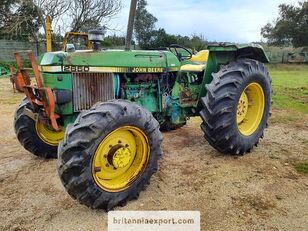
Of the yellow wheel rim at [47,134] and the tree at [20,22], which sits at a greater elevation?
the tree at [20,22]

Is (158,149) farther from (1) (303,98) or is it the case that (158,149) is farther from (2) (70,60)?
(1) (303,98)

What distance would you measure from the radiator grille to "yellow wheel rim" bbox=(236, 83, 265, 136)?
1.98 metres

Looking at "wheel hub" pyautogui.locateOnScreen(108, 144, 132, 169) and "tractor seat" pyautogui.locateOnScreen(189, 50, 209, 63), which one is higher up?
"tractor seat" pyautogui.locateOnScreen(189, 50, 209, 63)

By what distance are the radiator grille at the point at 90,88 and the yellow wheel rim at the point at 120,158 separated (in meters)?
0.74

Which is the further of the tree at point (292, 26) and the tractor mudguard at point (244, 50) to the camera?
the tree at point (292, 26)

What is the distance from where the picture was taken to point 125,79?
445 cm

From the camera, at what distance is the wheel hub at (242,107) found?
5139 mm

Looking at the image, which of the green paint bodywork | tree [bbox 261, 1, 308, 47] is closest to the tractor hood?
the green paint bodywork

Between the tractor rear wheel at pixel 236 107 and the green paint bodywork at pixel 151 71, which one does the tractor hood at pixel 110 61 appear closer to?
the green paint bodywork at pixel 151 71

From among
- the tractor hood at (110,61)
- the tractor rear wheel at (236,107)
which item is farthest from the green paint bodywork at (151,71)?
the tractor rear wheel at (236,107)

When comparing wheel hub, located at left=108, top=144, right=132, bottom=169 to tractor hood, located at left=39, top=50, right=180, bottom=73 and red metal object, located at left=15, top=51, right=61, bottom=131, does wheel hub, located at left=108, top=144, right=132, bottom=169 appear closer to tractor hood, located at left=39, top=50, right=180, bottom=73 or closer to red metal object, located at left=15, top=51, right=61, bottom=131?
red metal object, located at left=15, top=51, right=61, bottom=131

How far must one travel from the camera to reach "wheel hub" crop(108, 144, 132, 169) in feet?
11.6

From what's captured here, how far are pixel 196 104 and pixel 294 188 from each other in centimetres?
185

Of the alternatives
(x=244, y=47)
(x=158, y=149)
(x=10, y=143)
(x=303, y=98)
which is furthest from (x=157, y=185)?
(x=303, y=98)
